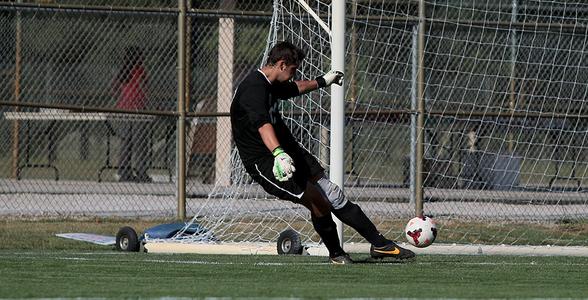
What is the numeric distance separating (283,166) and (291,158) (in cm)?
38

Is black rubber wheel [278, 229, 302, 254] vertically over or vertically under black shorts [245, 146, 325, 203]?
under

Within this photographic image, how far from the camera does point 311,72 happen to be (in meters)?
14.4

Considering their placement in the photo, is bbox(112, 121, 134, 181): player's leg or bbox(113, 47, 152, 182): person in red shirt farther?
bbox(112, 121, 134, 181): player's leg

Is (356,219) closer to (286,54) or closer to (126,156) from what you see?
(286,54)

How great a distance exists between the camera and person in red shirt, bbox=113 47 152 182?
18359 millimetres

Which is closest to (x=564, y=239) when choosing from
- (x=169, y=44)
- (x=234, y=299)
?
(x=169, y=44)

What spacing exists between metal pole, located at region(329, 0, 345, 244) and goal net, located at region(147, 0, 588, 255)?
2482mm

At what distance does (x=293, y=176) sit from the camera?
998 cm

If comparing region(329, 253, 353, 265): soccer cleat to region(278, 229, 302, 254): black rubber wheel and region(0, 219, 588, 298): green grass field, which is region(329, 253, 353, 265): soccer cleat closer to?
region(0, 219, 588, 298): green grass field

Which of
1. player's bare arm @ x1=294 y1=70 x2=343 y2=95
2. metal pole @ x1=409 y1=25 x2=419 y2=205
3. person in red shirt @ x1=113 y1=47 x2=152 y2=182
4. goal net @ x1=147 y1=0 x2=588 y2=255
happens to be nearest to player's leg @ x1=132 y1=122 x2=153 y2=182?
person in red shirt @ x1=113 y1=47 x2=152 y2=182

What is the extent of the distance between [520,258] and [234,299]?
5024mm

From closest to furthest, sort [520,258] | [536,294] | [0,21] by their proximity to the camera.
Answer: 1. [536,294]
2. [520,258]
3. [0,21]

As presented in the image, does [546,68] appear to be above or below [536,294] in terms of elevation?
above

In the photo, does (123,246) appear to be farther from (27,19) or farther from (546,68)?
(546,68)
